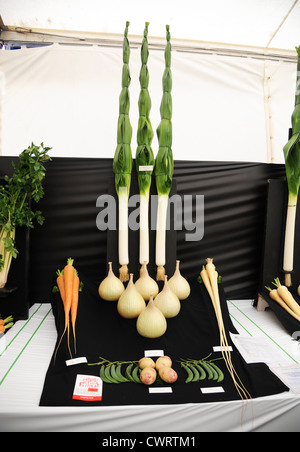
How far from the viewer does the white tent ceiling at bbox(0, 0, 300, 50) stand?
2.10 metres

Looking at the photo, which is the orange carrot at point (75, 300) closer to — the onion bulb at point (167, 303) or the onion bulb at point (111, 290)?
the onion bulb at point (111, 290)

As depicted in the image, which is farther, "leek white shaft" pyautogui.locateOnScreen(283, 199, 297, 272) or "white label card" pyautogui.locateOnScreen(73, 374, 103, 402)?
"leek white shaft" pyautogui.locateOnScreen(283, 199, 297, 272)

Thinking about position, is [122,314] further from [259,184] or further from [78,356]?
[259,184]

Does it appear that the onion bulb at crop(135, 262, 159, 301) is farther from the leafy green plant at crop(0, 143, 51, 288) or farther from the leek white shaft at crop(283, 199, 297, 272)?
the leek white shaft at crop(283, 199, 297, 272)

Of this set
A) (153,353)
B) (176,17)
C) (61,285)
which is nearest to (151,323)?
(153,353)

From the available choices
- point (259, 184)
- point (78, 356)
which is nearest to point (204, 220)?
point (259, 184)

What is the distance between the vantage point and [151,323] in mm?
1312

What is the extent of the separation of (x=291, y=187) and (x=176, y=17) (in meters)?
1.53

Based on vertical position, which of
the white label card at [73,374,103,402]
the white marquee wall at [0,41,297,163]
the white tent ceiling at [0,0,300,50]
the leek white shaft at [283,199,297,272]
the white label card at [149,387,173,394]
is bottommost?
the white label card at [149,387,173,394]

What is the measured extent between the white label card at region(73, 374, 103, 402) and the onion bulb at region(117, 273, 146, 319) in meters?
0.35

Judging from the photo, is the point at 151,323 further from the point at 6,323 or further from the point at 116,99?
the point at 116,99

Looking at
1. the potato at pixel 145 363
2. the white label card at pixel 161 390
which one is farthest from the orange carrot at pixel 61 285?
the white label card at pixel 161 390

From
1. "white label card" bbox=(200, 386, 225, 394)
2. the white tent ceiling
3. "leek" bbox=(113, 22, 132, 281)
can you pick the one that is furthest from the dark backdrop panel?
the white tent ceiling
